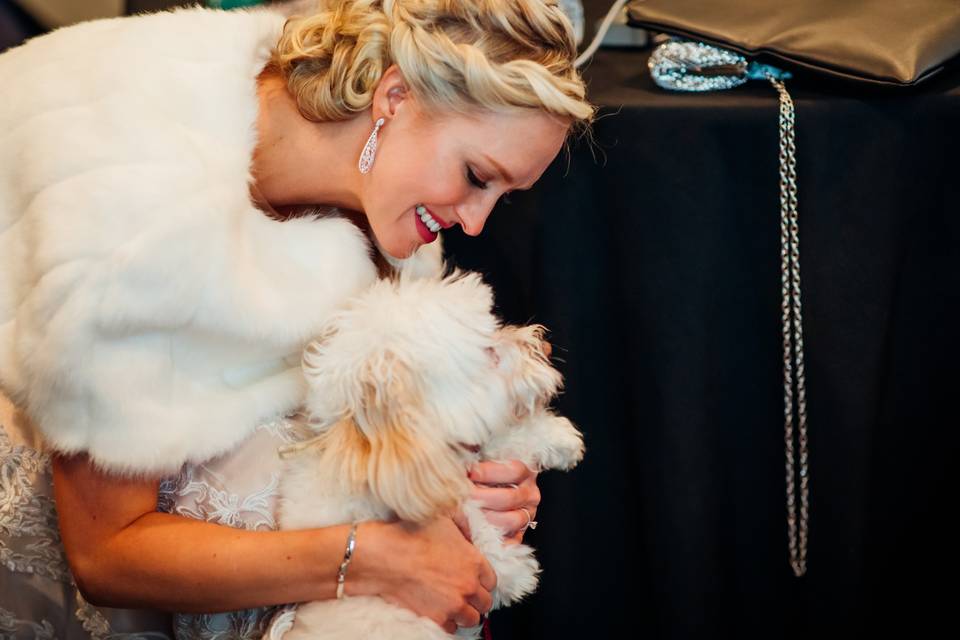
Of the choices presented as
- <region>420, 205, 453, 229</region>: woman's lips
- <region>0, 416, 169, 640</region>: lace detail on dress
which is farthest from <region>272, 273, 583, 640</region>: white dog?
<region>0, 416, 169, 640</region>: lace detail on dress

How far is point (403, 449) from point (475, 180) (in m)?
0.42

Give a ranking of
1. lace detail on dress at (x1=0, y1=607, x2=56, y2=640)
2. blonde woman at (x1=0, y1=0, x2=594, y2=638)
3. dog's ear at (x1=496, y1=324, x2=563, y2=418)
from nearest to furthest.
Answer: blonde woman at (x1=0, y1=0, x2=594, y2=638), dog's ear at (x1=496, y1=324, x2=563, y2=418), lace detail on dress at (x1=0, y1=607, x2=56, y2=640)

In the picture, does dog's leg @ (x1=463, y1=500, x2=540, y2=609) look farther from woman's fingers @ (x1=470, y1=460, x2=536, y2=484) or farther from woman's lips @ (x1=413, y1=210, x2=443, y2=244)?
woman's lips @ (x1=413, y1=210, x2=443, y2=244)

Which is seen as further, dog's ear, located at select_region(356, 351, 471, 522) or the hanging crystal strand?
the hanging crystal strand

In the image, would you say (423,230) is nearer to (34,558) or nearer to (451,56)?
(451,56)

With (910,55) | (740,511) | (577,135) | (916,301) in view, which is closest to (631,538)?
(740,511)

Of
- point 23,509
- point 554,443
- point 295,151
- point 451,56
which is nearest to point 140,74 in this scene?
point 295,151

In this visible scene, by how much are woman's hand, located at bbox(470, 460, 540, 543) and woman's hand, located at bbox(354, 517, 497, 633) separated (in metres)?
0.08

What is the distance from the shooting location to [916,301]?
1.25 meters

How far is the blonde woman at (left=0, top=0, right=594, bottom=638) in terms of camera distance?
92cm

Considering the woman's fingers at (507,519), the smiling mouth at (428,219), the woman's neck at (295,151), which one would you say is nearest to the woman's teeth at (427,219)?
the smiling mouth at (428,219)

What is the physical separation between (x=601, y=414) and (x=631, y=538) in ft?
0.82

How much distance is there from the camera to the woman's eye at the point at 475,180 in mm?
1139

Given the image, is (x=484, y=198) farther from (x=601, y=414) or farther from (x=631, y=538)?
(x=631, y=538)
